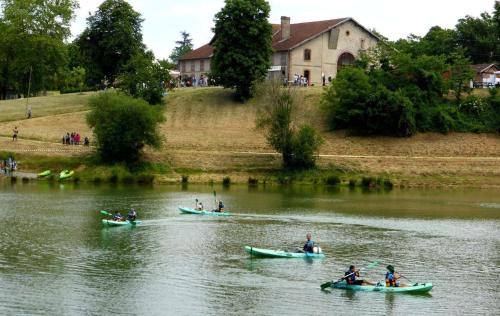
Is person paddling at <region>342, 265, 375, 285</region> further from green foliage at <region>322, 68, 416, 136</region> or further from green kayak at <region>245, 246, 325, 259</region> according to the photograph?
green foliage at <region>322, 68, 416, 136</region>

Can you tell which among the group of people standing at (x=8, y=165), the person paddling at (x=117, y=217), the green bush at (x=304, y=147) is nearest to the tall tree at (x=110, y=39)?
the group of people standing at (x=8, y=165)

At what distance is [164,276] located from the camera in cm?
4403

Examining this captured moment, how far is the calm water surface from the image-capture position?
3934cm

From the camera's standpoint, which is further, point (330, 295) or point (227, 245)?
point (227, 245)

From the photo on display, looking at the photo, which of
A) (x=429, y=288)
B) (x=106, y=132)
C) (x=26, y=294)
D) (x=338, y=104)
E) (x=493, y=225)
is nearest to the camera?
(x=26, y=294)

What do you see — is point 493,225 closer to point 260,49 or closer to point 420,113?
→ point 420,113

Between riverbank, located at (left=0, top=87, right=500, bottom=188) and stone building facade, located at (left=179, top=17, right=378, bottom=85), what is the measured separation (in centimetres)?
489

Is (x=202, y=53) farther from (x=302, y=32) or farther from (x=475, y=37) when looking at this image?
(x=475, y=37)

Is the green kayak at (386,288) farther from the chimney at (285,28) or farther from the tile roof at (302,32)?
the chimney at (285,28)

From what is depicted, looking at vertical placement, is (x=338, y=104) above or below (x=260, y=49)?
below

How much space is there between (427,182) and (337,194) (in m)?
15.3

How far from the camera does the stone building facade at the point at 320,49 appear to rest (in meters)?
124

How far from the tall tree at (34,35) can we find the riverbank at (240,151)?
9.38m

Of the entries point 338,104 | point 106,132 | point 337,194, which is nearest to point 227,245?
point 337,194
